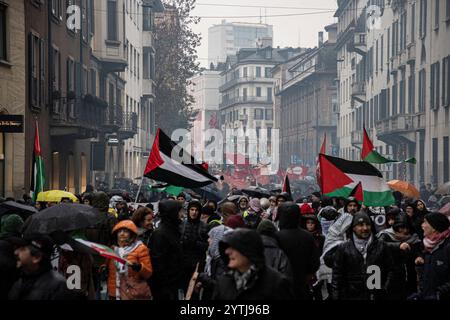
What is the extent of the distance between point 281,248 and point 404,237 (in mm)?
2145

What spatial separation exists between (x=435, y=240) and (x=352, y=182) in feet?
18.6

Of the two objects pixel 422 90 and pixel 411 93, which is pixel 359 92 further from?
pixel 422 90

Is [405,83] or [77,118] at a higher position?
[405,83]

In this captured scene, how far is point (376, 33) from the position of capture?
56000mm

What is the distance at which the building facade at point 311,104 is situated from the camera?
8806 cm

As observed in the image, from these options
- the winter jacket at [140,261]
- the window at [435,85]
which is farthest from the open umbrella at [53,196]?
the window at [435,85]

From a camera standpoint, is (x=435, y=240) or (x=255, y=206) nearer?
(x=435, y=240)

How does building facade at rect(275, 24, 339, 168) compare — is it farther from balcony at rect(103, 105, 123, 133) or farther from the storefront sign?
the storefront sign

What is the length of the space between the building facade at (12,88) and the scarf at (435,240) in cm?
1642

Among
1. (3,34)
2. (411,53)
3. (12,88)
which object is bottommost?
(12,88)

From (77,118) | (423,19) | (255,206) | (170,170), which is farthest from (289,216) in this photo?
(423,19)

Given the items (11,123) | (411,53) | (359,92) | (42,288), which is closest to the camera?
(42,288)

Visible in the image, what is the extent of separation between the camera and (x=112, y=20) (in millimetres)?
44594

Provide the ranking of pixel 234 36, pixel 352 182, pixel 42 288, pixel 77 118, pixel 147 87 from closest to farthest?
pixel 42 288, pixel 352 182, pixel 77 118, pixel 147 87, pixel 234 36
